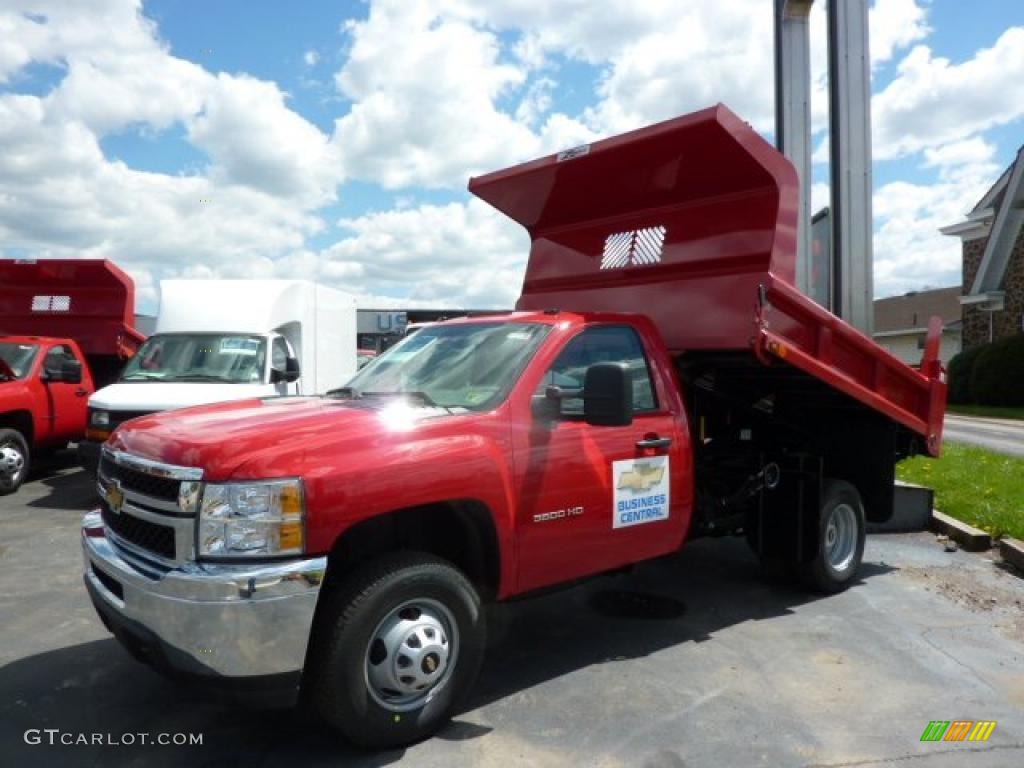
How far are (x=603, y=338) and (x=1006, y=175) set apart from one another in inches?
1397

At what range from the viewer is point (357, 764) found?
11.1ft

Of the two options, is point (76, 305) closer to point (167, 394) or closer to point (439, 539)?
point (167, 394)

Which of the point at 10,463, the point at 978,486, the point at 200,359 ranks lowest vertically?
the point at 978,486

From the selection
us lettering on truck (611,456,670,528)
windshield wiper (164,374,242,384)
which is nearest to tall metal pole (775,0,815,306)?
us lettering on truck (611,456,670,528)

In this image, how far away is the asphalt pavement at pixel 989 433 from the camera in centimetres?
1510

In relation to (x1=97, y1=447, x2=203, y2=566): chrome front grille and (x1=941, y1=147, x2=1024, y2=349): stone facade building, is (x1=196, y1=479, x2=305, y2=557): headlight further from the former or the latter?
(x1=941, y1=147, x2=1024, y2=349): stone facade building

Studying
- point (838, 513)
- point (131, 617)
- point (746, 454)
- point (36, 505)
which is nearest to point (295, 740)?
point (131, 617)

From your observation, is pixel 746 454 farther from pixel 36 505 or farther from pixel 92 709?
pixel 36 505

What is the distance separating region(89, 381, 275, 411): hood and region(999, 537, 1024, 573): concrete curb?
749cm

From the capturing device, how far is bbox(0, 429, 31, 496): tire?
9672 millimetres

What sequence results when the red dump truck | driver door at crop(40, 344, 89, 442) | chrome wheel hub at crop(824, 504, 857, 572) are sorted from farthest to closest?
driver door at crop(40, 344, 89, 442), chrome wheel hub at crop(824, 504, 857, 572), the red dump truck

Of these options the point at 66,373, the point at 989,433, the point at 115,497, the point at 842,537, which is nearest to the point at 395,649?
the point at 115,497

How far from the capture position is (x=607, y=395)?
391 cm

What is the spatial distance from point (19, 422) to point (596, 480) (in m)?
9.05
